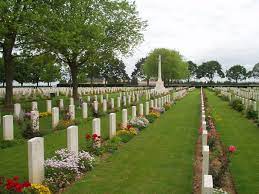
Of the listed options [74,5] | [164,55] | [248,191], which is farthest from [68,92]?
[164,55]

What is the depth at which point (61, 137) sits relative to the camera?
44.4 ft

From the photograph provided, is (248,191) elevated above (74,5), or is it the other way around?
(74,5)

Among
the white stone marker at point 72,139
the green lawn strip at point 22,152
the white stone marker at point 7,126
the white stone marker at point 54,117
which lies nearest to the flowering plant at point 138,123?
the green lawn strip at point 22,152

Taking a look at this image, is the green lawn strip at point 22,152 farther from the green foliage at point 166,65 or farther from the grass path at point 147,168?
the green foliage at point 166,65

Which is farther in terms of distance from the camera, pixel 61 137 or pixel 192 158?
pixel 61 137

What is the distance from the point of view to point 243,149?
468 inches

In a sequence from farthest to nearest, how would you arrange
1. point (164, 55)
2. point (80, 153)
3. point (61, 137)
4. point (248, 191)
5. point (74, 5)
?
point (164, 55)
point (74, 5)
point (61, 137)
point (80, 153)
point (248, 191)

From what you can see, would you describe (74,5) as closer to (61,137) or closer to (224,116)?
(224,116)

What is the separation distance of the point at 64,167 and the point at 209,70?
5447 inches

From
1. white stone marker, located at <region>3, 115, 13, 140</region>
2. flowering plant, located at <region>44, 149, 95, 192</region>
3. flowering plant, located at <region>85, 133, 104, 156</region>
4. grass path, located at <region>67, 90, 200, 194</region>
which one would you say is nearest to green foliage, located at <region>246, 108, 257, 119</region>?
grass path, located at <region>67, 90, 200, 194</region>

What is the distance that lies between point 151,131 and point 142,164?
5747 mm

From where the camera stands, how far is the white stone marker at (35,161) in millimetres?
7473

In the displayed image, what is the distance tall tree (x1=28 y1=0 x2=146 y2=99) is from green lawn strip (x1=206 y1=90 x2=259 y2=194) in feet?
29.9

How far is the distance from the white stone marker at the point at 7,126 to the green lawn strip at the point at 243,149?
624cm
